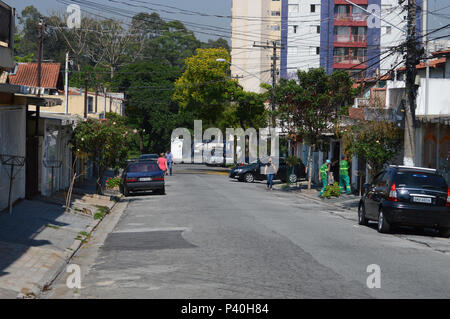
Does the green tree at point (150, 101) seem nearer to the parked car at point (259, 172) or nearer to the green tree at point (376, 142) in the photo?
the parked car at point (259, 172)

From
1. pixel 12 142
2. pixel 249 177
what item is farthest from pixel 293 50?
pixel 12 142

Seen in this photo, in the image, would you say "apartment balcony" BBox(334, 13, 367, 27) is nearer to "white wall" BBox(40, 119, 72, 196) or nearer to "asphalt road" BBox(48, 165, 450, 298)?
"white wall" BBox(40, 119, 72, 196)

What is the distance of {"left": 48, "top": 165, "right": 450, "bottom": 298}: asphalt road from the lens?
868 cm

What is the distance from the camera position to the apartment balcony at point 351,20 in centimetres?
6512

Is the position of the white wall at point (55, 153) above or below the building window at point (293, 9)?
below

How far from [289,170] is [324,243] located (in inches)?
1132

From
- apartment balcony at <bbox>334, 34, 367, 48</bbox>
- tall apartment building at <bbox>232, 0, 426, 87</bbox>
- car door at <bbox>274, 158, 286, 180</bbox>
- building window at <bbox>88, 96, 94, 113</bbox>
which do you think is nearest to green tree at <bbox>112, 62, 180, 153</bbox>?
tall apartment building at <bbox>232, 0, 426, 87</bbox>

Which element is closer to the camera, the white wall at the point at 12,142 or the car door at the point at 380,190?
the car door at the point at 380,190

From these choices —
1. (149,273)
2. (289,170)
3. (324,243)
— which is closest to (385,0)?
(289,170)

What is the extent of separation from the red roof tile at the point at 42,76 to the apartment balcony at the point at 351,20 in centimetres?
3231

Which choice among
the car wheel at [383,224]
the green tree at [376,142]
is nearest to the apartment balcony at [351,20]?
the green tree at [376,142]

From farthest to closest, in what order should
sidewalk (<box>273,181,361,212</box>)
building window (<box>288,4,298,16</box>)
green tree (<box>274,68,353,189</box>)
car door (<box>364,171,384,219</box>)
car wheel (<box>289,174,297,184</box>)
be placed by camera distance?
building window (<box>288,4,298,16</box>)
car wheel (<box>289,174,297,184</box>)
green tree (<box>274,68,353,189</box>)
sidewalk (<box>273,181,361,212</box>)
car door (<box>364,171,384,219</box>)

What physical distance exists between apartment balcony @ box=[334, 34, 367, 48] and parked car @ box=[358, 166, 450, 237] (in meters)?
50.4

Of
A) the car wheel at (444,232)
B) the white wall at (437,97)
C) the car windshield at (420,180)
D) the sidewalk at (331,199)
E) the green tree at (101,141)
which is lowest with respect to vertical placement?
the sidewalk at (331,199)
